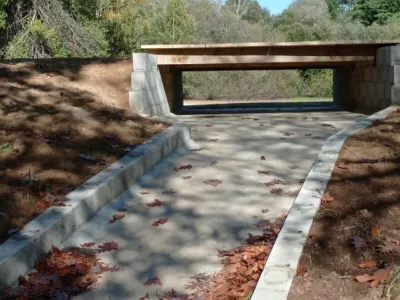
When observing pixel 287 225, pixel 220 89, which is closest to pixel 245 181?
pixel 287 225

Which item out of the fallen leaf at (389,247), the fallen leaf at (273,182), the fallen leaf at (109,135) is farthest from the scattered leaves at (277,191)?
the fallen leaf at (109,135)

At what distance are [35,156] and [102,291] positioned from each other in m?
2.63

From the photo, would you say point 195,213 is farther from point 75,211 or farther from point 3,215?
point 3,215

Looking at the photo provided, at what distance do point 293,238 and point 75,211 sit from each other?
206 centimetres

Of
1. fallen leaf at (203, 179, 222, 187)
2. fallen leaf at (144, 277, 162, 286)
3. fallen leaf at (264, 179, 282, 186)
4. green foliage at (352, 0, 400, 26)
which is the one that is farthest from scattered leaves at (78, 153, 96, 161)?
green foliage at (352, 0, 400, 26)

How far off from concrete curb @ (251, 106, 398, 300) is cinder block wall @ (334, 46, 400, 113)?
19.1ft

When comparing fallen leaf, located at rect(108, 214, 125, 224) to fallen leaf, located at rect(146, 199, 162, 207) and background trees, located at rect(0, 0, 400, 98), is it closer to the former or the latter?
fallen leaf, located at rect(146, 199, 162, 207)

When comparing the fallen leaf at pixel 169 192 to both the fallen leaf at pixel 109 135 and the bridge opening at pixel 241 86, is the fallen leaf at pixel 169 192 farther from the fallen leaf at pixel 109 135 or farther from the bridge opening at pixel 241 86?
the bridge opening at pixel 241 86

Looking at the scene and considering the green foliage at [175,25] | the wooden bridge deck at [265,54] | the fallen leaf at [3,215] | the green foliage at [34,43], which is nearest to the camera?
the fallen leaf at [3,215]

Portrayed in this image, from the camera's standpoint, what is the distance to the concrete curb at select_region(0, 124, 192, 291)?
13.1ft

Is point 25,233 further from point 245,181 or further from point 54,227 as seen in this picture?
point 245,181

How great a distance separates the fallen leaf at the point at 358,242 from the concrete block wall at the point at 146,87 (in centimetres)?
739

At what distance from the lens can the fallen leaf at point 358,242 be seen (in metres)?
3.90

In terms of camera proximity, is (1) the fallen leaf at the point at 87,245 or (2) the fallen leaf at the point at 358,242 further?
(1) the fallen leaf at the point at 87,245
